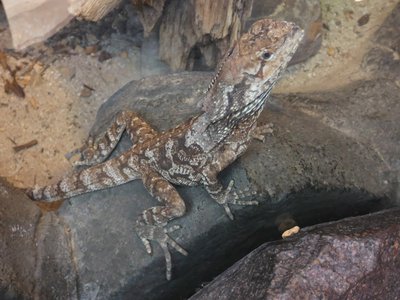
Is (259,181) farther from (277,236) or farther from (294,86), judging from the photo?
(294,86)

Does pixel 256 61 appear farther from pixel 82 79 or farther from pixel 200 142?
pixel 82 79

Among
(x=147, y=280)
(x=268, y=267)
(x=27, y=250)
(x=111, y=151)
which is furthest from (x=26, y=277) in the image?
(x=268, y=267)

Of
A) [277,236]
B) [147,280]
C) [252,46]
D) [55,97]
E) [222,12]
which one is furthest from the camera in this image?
[55,97]

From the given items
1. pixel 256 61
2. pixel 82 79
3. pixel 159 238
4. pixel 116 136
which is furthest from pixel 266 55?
pixel 82 79

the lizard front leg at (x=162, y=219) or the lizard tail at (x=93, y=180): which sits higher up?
the lizard tail at (x=93, y=180)

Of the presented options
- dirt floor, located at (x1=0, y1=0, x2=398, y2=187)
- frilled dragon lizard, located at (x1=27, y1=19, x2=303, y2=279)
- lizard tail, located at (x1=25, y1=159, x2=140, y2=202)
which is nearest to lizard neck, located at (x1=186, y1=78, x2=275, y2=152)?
frilled dragon lizard, located at (x1=27, y1=19, x2=303, y2=279)

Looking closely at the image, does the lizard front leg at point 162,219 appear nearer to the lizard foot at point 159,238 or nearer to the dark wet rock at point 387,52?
the lizard foot at point 159,238

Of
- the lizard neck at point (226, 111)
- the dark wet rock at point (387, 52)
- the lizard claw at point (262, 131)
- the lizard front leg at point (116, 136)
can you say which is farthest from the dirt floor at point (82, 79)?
the lizard neck at point (226, 111)
